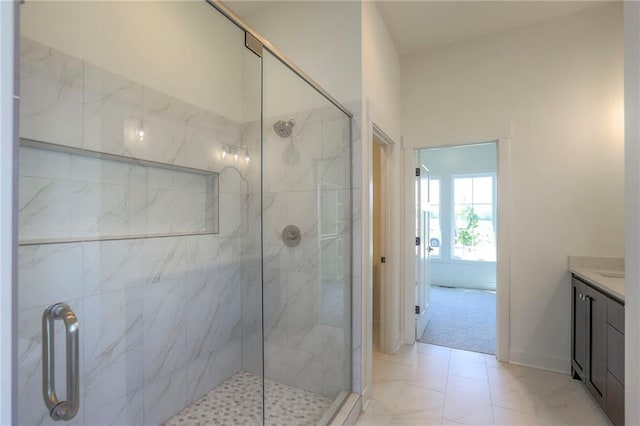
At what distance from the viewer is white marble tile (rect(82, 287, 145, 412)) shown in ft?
4.96

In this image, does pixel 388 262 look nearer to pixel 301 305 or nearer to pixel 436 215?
pixel 301 305

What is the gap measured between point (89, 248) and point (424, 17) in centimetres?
301

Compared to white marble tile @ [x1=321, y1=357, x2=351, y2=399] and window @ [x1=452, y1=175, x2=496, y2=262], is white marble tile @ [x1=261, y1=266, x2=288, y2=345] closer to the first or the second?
white marble tile @ [x1=321, y1=357, x2=351, y2=399]

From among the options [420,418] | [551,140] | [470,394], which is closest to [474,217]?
[551,140]

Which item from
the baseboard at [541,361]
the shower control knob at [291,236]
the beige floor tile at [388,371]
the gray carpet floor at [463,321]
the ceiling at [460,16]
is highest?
the ceiling at [460,16]

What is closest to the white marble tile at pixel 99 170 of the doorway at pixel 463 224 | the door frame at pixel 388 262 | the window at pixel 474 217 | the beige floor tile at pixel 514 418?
the door frame at pixel 388 262

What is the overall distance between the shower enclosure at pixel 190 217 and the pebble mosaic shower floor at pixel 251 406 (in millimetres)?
11

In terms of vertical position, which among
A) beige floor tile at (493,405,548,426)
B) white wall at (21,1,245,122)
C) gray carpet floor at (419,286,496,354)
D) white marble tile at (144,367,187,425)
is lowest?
gray carpet floor at (419,286,496,354)

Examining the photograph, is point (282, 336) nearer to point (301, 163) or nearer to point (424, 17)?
point (301, 163)

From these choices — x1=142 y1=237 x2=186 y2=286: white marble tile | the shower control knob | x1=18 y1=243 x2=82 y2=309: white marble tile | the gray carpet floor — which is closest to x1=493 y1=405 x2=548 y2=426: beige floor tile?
the gray carpet floor

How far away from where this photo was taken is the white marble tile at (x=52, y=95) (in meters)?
1.17

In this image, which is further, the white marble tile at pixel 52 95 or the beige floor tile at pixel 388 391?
the beige floor tile at pixel 388 391

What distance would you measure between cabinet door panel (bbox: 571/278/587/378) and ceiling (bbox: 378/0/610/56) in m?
2.28

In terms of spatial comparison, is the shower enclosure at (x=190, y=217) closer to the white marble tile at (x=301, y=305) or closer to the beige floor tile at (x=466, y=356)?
the white marble tile at (x=301, y=305)
